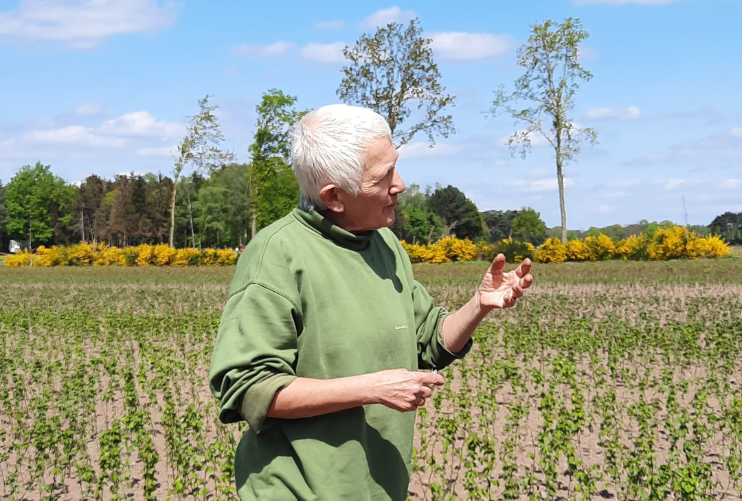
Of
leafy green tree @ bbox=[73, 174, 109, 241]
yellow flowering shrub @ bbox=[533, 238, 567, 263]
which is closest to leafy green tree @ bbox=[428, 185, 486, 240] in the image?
leafy green tree @ bbox=[73, 174, 109, 241]

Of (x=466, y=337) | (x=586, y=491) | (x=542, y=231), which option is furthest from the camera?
(x=542, y=231)

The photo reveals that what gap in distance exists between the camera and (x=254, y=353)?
163cm

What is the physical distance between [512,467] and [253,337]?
3.39 metres

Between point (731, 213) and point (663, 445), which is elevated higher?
point (731, 213)

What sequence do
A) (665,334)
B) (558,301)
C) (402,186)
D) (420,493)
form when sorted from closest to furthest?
(402,186), (420,493), (665,334), (558,301)

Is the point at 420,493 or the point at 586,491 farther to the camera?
the point at 420,493

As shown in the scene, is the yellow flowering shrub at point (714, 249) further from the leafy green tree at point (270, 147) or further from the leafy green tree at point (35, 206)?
the leafy green tree at point (35, 206)

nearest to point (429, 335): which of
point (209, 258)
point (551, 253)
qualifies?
point (551, 253)

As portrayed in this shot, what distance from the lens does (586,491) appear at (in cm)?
439

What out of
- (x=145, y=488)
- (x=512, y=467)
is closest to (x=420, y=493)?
(x=512, y=467)

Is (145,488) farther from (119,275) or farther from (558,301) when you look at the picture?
(119,275)

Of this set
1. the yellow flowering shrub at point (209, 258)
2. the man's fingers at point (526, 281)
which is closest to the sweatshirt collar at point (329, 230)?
the man's fingers at point (526, 281)

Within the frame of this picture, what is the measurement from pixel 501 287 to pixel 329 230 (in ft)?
1.72

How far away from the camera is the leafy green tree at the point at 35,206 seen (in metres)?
67.7
